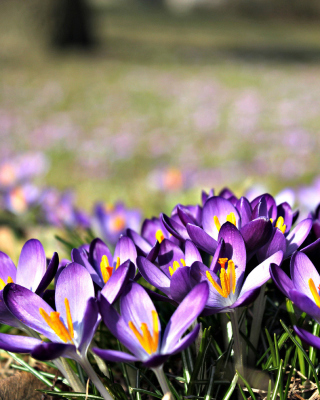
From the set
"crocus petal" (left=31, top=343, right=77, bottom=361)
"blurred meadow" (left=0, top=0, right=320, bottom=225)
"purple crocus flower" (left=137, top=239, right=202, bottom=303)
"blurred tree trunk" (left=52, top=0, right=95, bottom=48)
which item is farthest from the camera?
"blurred tree trunk" (left=52, top=0, right=95, bottom=48)

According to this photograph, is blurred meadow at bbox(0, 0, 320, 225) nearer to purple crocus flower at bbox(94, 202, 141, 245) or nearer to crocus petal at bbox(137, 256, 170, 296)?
purple crocus flower at bbox(94, 202, 141, 245)

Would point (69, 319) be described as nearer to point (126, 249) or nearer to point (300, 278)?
point (126, 249)

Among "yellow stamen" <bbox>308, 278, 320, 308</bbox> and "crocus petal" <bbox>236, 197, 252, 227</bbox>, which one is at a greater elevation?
"crocus petal" <bbox>236, 197, 252, 227</bbox>

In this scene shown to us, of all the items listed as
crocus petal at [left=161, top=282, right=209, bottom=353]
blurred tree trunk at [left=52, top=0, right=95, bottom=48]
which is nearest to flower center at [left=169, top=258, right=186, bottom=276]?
crocus petal at [left=161, top=282, right=209, bottom=353]

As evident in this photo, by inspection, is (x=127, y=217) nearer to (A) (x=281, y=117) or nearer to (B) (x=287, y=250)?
(B) (x=287, y=250)

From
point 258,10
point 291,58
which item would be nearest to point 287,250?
point 291,58

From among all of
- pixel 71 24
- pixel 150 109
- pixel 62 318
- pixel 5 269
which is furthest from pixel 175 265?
pixel 71 24

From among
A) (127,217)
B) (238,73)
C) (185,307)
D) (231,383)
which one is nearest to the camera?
(185,307)

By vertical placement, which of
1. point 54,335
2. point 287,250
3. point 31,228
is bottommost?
point 31,228
